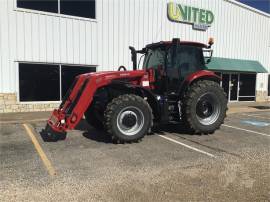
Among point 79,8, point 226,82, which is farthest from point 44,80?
point 226,82

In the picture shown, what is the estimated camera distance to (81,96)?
20.4 feet

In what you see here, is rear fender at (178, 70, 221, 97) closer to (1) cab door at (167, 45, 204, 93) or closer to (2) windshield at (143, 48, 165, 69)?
(1) cab door at (167, 45, 204, 93)

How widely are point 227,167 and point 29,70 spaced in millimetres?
9590

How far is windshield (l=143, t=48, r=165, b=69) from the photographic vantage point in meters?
7.31

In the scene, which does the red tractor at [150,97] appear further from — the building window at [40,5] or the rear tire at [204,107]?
the building window at [40,5]

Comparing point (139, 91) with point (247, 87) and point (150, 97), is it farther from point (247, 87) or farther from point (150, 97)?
point (247, 87)

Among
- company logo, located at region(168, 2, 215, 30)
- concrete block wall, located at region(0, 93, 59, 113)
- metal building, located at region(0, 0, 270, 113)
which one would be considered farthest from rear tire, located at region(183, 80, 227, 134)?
company logo, located at region(168, 2, 215, 30)

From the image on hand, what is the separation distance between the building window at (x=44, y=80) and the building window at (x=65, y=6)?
2.50m

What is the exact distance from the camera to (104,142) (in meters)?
6.55

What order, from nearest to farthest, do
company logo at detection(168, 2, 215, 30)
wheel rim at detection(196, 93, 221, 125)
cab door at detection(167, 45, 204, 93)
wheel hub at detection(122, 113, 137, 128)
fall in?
wheel hub at detection(122, 113, 137, 128) → cab door at detection(167, 45, 204, 93) → wheel rim at detection(196, 93, 221, 125) → company logo at detection(168, 2, 215, 30)

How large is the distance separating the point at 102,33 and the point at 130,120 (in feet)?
25.7

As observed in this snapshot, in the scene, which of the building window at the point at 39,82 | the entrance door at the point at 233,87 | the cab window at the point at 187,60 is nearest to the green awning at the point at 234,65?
the entrance door at the point at 233,87

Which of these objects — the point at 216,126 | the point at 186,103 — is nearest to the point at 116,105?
the point at 186,103

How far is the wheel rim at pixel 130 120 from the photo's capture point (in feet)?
20.7
